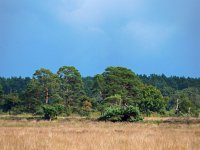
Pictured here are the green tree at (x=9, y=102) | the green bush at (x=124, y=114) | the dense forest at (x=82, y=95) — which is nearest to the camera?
the green bush at (x=124, y=114)

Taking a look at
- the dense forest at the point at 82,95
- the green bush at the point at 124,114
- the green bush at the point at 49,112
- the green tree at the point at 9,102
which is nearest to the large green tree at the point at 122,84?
the dense forest at the point at 82,95

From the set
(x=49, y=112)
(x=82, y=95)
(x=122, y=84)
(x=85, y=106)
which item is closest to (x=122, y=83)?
(x=122, y=84)

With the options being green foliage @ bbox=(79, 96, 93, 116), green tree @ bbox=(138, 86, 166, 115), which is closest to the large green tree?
green tree @ bbox=(138, 86, 166, 115)

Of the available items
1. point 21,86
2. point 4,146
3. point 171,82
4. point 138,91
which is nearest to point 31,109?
point 138,91

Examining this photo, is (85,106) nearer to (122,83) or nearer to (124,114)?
(122,83)

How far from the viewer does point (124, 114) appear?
37.8 meters

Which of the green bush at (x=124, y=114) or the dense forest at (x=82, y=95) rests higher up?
the dense forest at (x=82, y=95)

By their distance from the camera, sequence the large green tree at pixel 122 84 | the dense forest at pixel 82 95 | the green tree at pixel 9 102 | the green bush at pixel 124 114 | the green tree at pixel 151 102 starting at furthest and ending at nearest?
the green tree at pixel 9 102, the green tree at pixel 151 102, the large green tree at pixel 122 84, the dense forest at pixel 82 95, the green bush at pixel 124 114

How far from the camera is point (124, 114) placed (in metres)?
37.8

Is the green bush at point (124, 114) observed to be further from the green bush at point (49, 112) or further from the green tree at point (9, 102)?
the green tree at point (9, 102)

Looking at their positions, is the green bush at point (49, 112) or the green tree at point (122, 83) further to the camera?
the green tree at point (122, 83)

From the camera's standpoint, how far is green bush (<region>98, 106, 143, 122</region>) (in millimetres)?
37125

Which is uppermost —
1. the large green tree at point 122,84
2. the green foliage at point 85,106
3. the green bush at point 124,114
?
the large green tree at point 122,84

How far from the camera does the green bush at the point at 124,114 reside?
122ft
